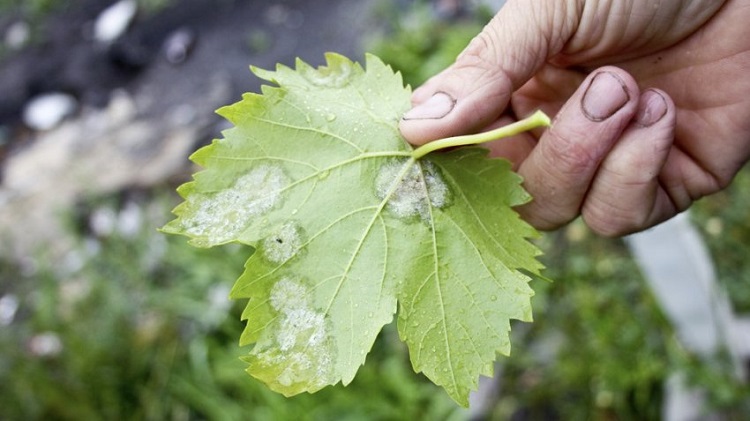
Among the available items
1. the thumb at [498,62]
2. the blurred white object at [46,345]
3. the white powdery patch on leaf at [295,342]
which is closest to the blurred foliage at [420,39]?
the thumb at [498,62]

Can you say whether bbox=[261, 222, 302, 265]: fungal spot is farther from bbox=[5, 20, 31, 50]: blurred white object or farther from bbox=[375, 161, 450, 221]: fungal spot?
bbox=[5, 20, 31, 50]: blurred white object

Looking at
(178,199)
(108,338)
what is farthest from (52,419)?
(178,199)

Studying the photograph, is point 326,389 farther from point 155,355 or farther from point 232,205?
point 232,205

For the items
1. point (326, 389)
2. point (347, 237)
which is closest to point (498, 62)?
point (347, 237)

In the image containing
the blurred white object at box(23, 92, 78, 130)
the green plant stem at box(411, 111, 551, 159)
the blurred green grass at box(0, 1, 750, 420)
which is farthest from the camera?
the blurred white object at box(23, 92, 78, 130)

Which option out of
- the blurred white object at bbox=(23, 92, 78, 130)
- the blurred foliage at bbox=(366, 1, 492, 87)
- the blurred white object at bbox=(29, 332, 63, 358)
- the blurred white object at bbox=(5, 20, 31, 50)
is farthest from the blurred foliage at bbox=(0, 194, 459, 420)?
the blurred white object at bbox=(5, 20, 31, 50)

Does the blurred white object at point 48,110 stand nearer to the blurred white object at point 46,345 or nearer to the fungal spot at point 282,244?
the blurred white object at point 46,345

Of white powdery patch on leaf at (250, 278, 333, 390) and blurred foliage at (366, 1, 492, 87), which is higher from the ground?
white powdery patch on leaf at (250, 278, 333, 390)

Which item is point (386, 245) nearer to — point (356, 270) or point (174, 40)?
point (356, 270)
